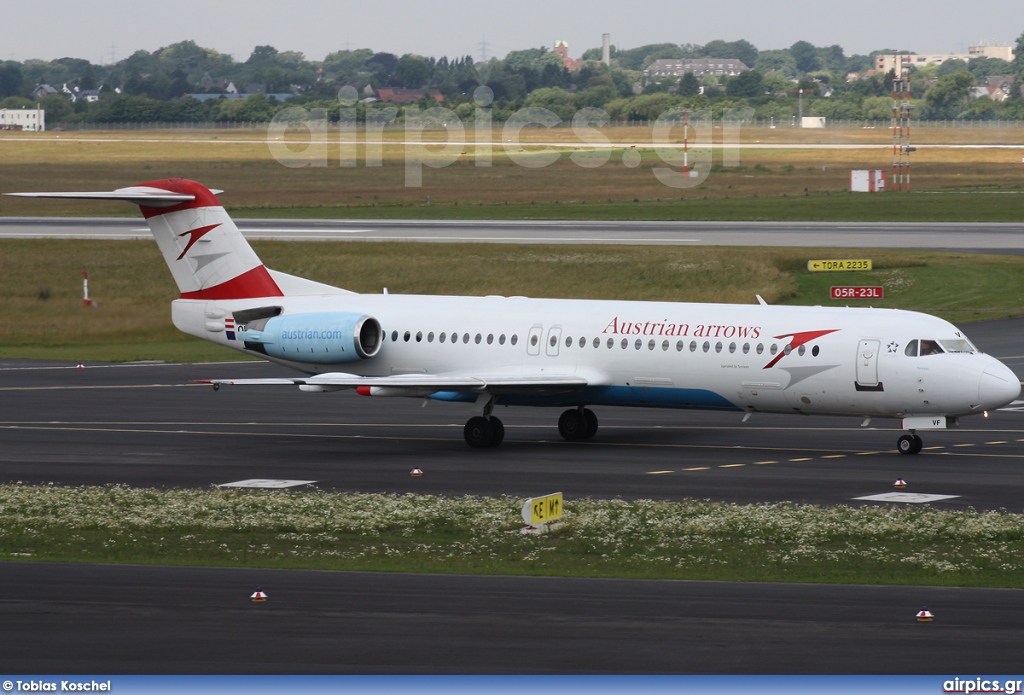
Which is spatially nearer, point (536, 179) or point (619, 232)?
point (619, 232)

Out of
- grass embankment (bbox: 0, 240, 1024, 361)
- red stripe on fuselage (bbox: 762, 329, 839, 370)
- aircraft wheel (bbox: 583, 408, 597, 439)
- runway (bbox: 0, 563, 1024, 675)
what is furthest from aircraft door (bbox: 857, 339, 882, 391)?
grass embankment (bbox: 0, 240, 1024, 361)

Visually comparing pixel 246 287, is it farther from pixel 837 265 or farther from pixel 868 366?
pixel 837 265

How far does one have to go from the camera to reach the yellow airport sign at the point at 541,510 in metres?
23.7

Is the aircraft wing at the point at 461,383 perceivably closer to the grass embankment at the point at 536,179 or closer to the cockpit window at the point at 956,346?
the cockpit window at the point at 956,346

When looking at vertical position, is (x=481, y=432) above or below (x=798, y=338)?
below

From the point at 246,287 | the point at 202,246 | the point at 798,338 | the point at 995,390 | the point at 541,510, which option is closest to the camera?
the point at 541,510

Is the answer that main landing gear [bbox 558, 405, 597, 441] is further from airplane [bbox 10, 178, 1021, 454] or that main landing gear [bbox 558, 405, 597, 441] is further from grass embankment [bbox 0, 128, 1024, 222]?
grass embankment [bbox 0, 128, 1024, 222]

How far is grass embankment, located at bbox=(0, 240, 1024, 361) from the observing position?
5941 centimetres

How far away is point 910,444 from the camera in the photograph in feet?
107

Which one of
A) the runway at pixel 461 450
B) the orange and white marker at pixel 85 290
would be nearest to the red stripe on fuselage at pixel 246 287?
the runway at pixel 461 450

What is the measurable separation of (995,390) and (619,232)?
174 feet

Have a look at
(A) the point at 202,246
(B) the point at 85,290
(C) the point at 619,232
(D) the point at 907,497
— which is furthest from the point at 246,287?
(C) the point at 619,232

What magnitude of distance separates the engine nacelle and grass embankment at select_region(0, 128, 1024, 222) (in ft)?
189

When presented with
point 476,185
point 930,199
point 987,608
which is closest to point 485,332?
point 987,608
